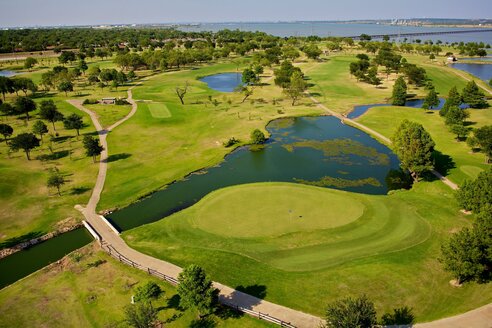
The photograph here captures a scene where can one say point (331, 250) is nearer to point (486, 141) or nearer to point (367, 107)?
point (486, 141)

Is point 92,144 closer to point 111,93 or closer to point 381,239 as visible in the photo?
point 381,239

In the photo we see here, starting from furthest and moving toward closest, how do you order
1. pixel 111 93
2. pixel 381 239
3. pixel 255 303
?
pixel 111 93
pixel 381 239
pixel 255 303

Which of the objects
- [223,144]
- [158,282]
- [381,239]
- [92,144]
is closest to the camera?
[158,282]

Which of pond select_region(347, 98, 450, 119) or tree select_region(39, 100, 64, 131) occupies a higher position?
tree select_region(39, 100, 64, 131)

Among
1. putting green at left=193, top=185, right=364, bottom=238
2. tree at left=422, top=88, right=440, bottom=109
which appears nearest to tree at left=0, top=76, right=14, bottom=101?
putting green at left=193, top=185, right=364, bottom=238

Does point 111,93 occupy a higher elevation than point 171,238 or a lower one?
higher

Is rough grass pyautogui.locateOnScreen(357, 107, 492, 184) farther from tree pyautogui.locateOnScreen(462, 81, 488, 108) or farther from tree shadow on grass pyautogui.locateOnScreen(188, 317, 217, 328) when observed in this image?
tree shadow on grass pyautogui.locateOnScreen(188, 317, 217, 328)

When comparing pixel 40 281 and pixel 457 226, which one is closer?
pixel 40 281

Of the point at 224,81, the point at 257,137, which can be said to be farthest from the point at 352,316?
the point at 224,81

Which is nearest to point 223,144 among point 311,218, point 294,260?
point 311,218
